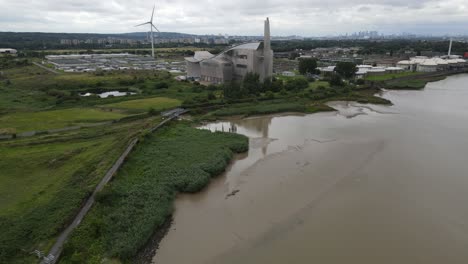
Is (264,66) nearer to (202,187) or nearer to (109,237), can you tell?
(202,187)

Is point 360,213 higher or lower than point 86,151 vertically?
lower

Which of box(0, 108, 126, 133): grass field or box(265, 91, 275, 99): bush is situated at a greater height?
box(265, 91, 275, 99): bush

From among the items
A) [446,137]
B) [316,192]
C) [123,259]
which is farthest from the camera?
[446,137]

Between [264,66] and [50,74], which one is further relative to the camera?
[50,74]

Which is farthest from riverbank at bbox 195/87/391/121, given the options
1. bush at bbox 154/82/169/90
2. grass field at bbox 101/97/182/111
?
bush at bbox 154/82/169/90

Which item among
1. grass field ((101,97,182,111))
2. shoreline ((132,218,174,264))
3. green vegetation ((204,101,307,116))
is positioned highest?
grass field ((101,97,182,111))

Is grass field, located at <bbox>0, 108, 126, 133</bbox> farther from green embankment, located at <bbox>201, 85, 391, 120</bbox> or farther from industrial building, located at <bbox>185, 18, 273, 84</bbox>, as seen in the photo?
industrial building, located at <bbox>185, 18, 273, 84</bbox>

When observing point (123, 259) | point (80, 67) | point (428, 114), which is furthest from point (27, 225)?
point (80, 67)
